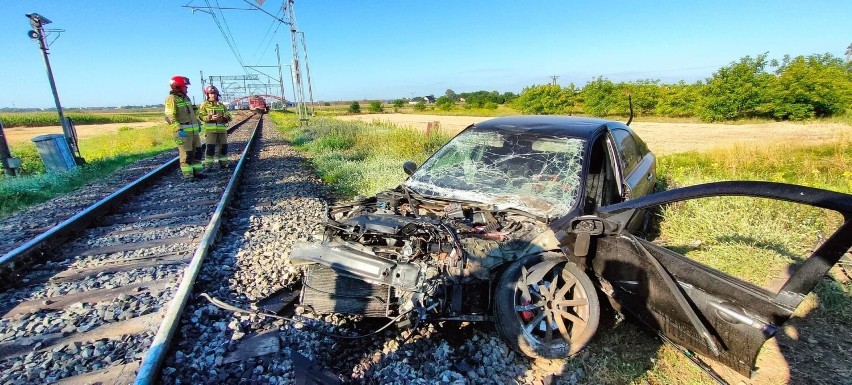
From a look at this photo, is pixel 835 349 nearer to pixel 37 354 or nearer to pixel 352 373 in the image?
pixel 352 373

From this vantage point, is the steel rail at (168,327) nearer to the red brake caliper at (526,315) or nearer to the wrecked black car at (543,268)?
the wrecked black car at (543,268)

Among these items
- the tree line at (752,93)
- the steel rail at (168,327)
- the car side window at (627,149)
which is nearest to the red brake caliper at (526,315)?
the steel rail at (168,327)

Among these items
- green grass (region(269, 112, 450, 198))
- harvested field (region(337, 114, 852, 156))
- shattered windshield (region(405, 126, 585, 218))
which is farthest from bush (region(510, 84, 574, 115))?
shattered windshield (region(405, 126, 585, 218))

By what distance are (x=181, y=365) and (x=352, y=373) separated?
107cm

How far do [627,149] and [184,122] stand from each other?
8179 millimetres

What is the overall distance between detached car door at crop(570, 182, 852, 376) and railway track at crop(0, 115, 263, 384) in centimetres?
288

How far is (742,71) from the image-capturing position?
33.0m

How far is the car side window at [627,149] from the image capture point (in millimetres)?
4262

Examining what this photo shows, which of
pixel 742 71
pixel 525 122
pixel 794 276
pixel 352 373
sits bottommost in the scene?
pixel 352 373

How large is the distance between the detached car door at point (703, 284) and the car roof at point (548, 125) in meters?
1.57

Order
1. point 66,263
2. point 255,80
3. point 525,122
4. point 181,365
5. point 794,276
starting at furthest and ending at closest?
point 255,80, point 525,122, point 66,263, point 181,365, point 794,276

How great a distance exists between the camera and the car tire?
2.50 m

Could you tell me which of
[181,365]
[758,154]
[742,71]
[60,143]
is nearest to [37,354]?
[181,365]

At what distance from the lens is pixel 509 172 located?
147 inches
